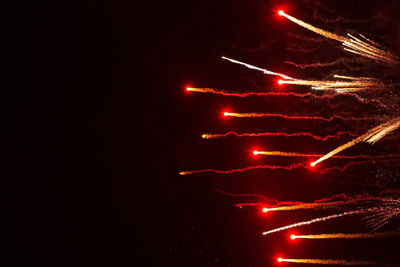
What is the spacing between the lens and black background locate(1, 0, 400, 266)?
2.58 meters

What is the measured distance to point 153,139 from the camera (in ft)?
8.76

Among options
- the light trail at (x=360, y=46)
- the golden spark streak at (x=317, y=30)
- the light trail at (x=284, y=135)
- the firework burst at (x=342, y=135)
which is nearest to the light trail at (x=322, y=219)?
the firework burst at (x=342, y=135)

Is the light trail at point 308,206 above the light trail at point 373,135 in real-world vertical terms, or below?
below

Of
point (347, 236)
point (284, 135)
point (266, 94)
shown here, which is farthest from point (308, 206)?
point (266, 94)

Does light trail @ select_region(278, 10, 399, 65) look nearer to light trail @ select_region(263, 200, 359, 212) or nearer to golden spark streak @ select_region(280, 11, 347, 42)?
golden spark streak @ select_region(280, 11, 347, 42)

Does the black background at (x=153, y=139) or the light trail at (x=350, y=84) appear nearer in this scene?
the light trail at (x=350, y=84)

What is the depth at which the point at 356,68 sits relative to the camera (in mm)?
2510

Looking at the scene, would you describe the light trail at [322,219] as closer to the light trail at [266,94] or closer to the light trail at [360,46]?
the light trail at [266,94]

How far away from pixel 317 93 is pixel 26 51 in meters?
2.76

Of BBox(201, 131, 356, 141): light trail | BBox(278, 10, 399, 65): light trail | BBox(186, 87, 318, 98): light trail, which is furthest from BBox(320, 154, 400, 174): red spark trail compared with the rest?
BBox(278, 10, 399, 65): light trail

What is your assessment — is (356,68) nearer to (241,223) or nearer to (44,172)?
(241,223)

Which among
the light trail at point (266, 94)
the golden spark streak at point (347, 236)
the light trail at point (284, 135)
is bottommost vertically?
the golden spark streak at point (347, 236)

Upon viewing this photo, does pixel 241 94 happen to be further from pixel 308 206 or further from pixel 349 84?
pixel 308 206

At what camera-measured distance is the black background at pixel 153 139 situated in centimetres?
258
